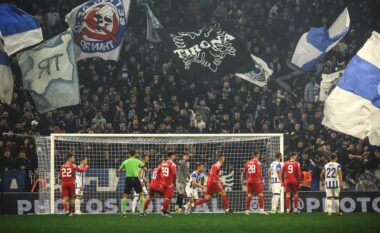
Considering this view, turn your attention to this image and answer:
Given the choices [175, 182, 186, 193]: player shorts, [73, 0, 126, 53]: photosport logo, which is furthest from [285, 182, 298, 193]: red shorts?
[73, 0, 126, 53]: photosport logo

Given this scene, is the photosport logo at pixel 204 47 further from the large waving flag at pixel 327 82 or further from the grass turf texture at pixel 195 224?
the grass turf texture at pixel 195 224

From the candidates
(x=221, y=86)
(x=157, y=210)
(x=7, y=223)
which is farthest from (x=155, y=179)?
(x=221, y=86)

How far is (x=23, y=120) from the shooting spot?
3394cm

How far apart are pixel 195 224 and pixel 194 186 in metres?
A: 7.01

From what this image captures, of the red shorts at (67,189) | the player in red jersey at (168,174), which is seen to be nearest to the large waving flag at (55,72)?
the red shorts at (67,189)

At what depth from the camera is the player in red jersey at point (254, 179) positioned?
30172 mm

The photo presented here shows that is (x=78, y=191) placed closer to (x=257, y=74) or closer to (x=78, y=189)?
(x=78, y=189)

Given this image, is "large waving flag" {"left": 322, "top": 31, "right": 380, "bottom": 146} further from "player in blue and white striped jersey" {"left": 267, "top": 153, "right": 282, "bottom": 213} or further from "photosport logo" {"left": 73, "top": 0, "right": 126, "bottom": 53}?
"photosport logo" {"left": 73, "top": 0, "right": 126, "bottom": 53}

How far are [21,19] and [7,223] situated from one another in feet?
27.1

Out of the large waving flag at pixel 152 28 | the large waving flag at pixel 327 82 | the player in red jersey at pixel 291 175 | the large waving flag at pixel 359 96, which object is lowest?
the player in red jersey at pixel 291 175

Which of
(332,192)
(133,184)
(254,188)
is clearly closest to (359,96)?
(332,192)

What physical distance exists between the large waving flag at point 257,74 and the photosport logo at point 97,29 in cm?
455

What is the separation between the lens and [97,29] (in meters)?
32.3

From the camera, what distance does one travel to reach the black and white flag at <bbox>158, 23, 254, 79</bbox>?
111ft
